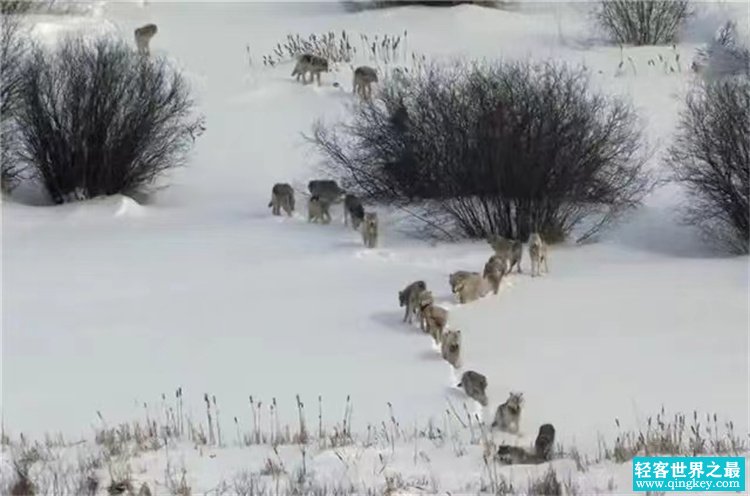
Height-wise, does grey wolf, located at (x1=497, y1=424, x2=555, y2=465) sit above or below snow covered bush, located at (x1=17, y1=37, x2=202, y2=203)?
below

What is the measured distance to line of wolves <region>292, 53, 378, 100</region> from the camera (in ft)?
88.9

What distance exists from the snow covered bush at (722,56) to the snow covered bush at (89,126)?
450 inches

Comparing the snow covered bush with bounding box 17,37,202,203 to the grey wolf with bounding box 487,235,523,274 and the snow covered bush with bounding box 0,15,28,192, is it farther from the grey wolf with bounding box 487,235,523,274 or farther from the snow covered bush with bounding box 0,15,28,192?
the grey wolf with bounding box 487,235,523,274

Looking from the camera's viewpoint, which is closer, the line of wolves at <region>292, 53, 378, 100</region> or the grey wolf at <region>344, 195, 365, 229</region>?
the grey wolf at <region>344, 195, 365, 229</region>

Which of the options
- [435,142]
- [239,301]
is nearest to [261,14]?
[435,142]

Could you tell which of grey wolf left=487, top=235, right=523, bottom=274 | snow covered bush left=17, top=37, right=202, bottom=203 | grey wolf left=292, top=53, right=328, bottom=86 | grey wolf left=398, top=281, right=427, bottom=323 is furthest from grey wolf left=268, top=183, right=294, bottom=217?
grey wolf left=292, top=53, right=328, bottom=86

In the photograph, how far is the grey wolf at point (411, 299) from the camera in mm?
13948

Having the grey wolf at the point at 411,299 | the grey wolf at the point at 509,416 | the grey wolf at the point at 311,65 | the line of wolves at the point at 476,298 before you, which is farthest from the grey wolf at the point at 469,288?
the grey wolf at the point at 311,65

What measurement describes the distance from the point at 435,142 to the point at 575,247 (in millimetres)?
2766

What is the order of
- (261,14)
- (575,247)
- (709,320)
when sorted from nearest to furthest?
1. (709,320)
2. (575,247)
3. (261,14)

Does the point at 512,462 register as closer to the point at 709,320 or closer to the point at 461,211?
the point at 709,320

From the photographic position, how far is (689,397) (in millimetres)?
11070

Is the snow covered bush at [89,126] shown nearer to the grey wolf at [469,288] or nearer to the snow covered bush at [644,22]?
the grey wolf at [469,288]

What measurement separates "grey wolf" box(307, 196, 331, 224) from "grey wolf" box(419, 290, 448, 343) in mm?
6260
